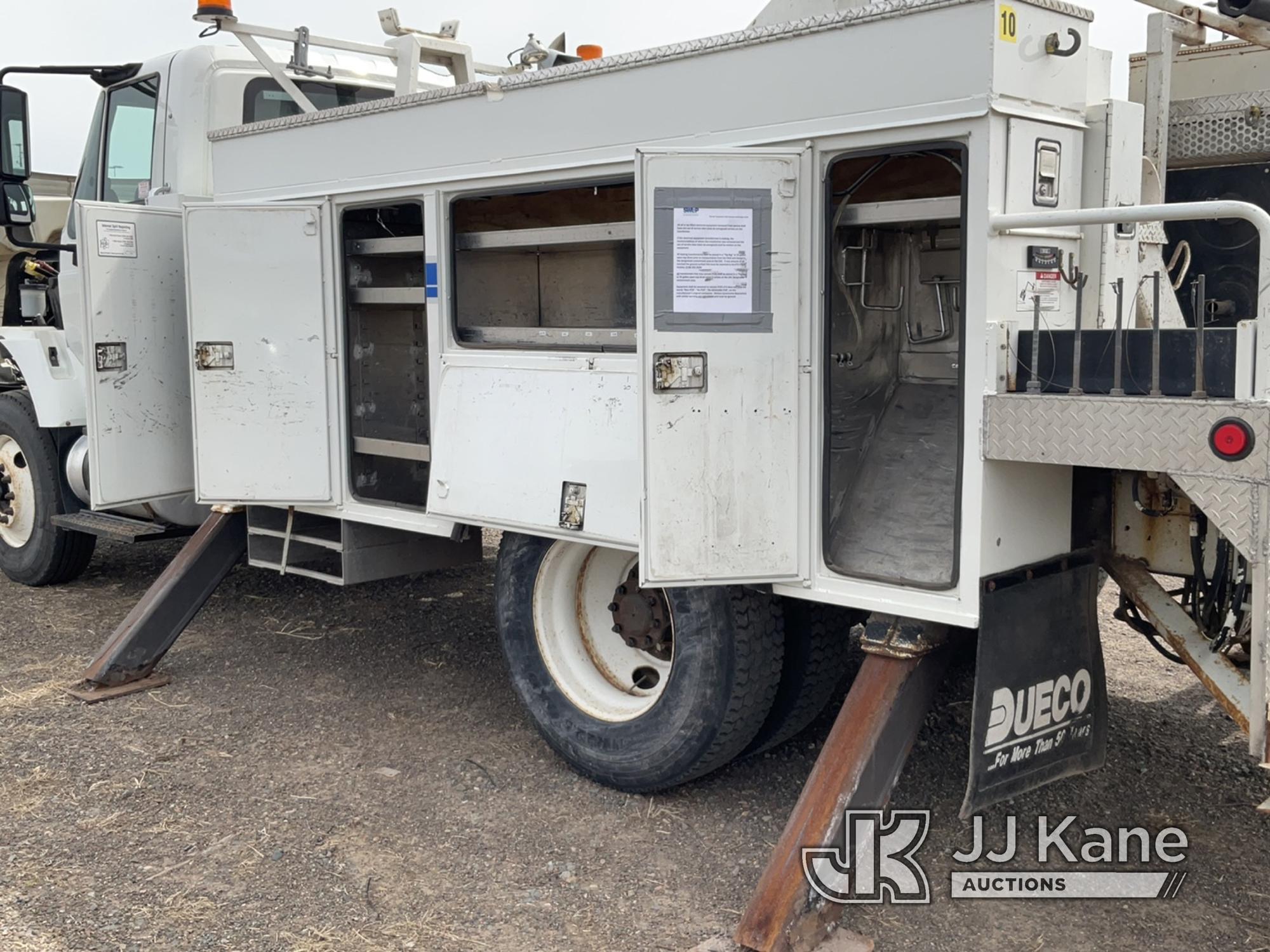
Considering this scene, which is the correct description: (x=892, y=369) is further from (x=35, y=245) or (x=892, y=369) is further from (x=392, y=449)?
(x=35, y=245)

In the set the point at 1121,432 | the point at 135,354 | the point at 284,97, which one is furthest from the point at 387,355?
the point at 1121,432

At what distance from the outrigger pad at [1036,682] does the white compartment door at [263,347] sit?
2655 millimetres

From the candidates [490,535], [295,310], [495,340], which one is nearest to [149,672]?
[295,310]

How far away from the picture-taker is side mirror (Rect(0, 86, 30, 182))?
541 cm

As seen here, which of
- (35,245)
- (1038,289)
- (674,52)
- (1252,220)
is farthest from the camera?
(35,245)

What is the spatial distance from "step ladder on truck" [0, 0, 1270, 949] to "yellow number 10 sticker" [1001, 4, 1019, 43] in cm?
1

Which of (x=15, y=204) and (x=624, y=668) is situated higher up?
(x=15, y=204)

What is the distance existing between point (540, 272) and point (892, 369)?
158 centimetres

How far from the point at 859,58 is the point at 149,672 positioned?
12.2 feet

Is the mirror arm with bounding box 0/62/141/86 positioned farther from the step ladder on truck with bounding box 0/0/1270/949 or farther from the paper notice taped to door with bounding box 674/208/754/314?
the paper notice taped to door with bounding box 674/208/754/314

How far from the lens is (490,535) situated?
788cm

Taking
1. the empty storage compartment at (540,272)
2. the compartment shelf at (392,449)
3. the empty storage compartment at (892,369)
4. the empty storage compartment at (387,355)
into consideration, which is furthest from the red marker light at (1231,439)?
the empty storage compartment at (387,355)

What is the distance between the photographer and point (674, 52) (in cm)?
353

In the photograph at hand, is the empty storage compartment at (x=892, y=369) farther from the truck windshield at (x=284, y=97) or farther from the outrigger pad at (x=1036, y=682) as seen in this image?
the truck windshield at (x=284, y=97)
